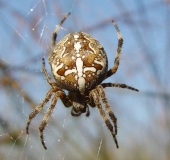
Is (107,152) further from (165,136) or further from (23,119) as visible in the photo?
(23,119)

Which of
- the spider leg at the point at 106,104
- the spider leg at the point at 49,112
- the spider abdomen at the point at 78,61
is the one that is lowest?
the spider leg at the point at 106,104

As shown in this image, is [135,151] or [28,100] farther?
[135,151]

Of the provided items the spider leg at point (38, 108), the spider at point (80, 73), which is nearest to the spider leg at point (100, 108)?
the spider at point (80, 73)

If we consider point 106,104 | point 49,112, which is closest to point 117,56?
point 106,104

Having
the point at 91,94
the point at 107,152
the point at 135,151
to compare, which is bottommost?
the point at 135,151

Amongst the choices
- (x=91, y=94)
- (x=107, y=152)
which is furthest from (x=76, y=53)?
(x=107, y=152)

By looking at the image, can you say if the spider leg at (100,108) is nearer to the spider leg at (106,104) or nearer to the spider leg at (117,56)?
the spider leg at (106,104)

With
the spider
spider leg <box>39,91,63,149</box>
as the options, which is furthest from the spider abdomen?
spider leg <box>39,91,63,149</box>

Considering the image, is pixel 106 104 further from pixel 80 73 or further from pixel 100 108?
pixel 80 73
